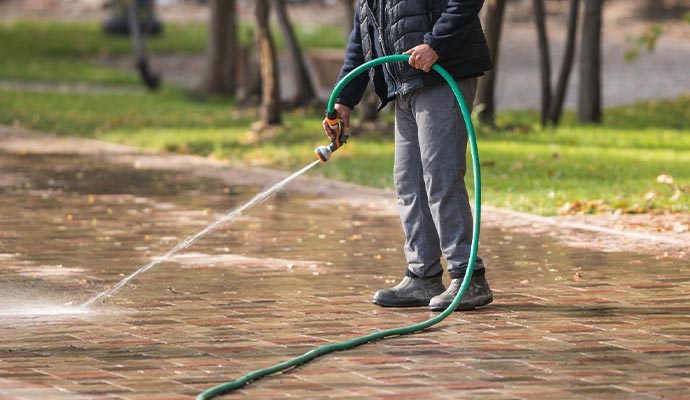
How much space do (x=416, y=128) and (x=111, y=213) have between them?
4777 mm

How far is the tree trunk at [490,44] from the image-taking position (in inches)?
684

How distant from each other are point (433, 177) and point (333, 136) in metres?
0.54

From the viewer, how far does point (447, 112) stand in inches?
264

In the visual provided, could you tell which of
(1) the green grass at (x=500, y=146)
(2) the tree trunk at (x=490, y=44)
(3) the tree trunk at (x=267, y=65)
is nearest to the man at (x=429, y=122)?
(1) the green grass at (x=500, y=146)

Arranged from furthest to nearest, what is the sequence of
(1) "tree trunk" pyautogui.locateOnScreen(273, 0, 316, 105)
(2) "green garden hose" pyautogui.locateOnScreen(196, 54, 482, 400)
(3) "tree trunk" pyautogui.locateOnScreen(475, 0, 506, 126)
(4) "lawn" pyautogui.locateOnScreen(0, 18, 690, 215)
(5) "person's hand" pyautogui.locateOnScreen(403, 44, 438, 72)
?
(1) "tree trunk" pyautogui.locateOnScreen(273, 0, 316, 105), (3) "tree trunk" pyautogui.locateOnScreen(475, 0, 506, 126), (4) "lawn" pyautogui.locateOnScreen(0, 18, 690, 215), (5) "person's hand" pyautogui.locateOnScreen(403, 44, 438, 72), (2) "green garden hose" pyautogui.locateOnScreen(196, 54, 482, 400)

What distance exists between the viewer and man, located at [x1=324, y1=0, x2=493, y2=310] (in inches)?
263

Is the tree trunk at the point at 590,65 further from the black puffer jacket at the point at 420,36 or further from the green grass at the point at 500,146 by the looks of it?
the black puffer jacket at the point at 420,36

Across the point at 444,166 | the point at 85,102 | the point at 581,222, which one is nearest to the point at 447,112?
the point at 444,166

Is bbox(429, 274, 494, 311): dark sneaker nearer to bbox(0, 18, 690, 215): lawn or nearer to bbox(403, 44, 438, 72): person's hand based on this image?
bbox(403, 44, 438, 72): person's hand

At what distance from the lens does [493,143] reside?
16438mm

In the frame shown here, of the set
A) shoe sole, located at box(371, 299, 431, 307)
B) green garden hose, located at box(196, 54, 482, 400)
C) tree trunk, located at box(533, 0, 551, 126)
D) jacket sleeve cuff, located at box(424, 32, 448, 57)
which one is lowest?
tree trunk, located at box(533, 0, 551, 126)

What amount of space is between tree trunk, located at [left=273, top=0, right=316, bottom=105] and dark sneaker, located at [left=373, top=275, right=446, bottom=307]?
47.6 feet

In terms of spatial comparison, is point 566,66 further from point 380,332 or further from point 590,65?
point 380,332

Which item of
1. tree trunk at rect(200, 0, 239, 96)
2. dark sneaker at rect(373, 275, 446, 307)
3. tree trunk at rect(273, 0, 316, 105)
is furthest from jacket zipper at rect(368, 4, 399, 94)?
tree trunk at rect(200, 0, 239, 96)
